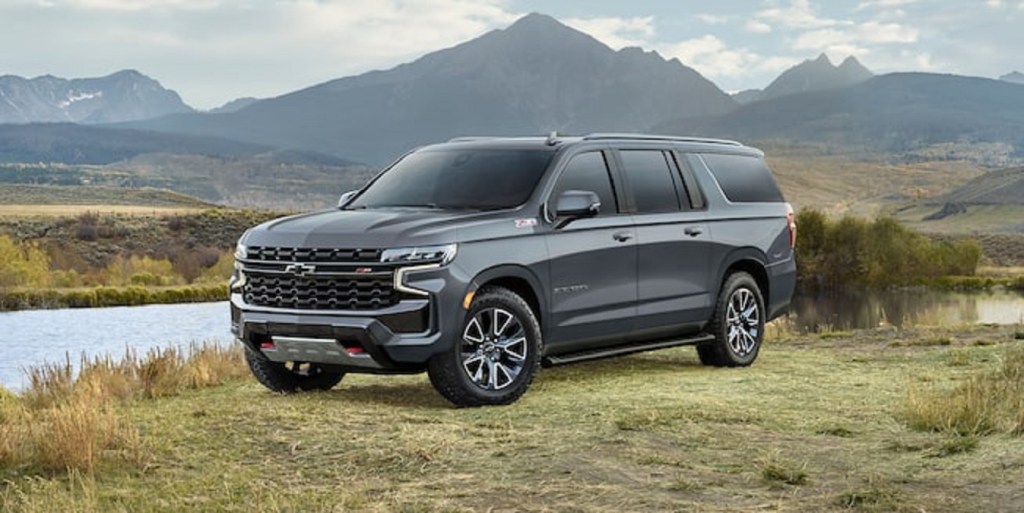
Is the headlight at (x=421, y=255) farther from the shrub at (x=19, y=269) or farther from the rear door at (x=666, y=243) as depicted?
the shrub at (x=19, y=269)

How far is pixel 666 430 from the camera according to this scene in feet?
29.1

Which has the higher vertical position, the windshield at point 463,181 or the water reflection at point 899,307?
the windshield at point 463,181

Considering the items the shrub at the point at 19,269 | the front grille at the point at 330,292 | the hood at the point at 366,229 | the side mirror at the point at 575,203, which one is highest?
the side mirror at the point at 575,203

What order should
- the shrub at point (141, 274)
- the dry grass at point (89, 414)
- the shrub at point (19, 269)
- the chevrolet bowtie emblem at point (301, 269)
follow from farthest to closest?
the shrub at point (141, 274), the shrub at point (19, 269), the chevrolet bowtie emblem at point (301, 269), the dry grass at point (89, 414)

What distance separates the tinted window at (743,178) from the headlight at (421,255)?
414 cm

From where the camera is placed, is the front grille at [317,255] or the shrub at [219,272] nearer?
the front grille at [317,255]

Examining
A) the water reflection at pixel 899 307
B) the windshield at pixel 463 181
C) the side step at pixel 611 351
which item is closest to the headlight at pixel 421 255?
the windshield at pixel 463 181

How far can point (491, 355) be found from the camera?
10.4 m

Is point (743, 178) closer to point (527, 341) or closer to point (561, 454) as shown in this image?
point (527, 341)

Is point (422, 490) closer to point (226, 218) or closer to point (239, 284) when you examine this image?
point (239, 284)

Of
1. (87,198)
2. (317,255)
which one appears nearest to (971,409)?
(317,255)

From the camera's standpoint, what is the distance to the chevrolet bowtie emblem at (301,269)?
33.1ft

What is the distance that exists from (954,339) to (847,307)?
51.4 m

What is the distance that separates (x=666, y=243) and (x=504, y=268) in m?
2.37
